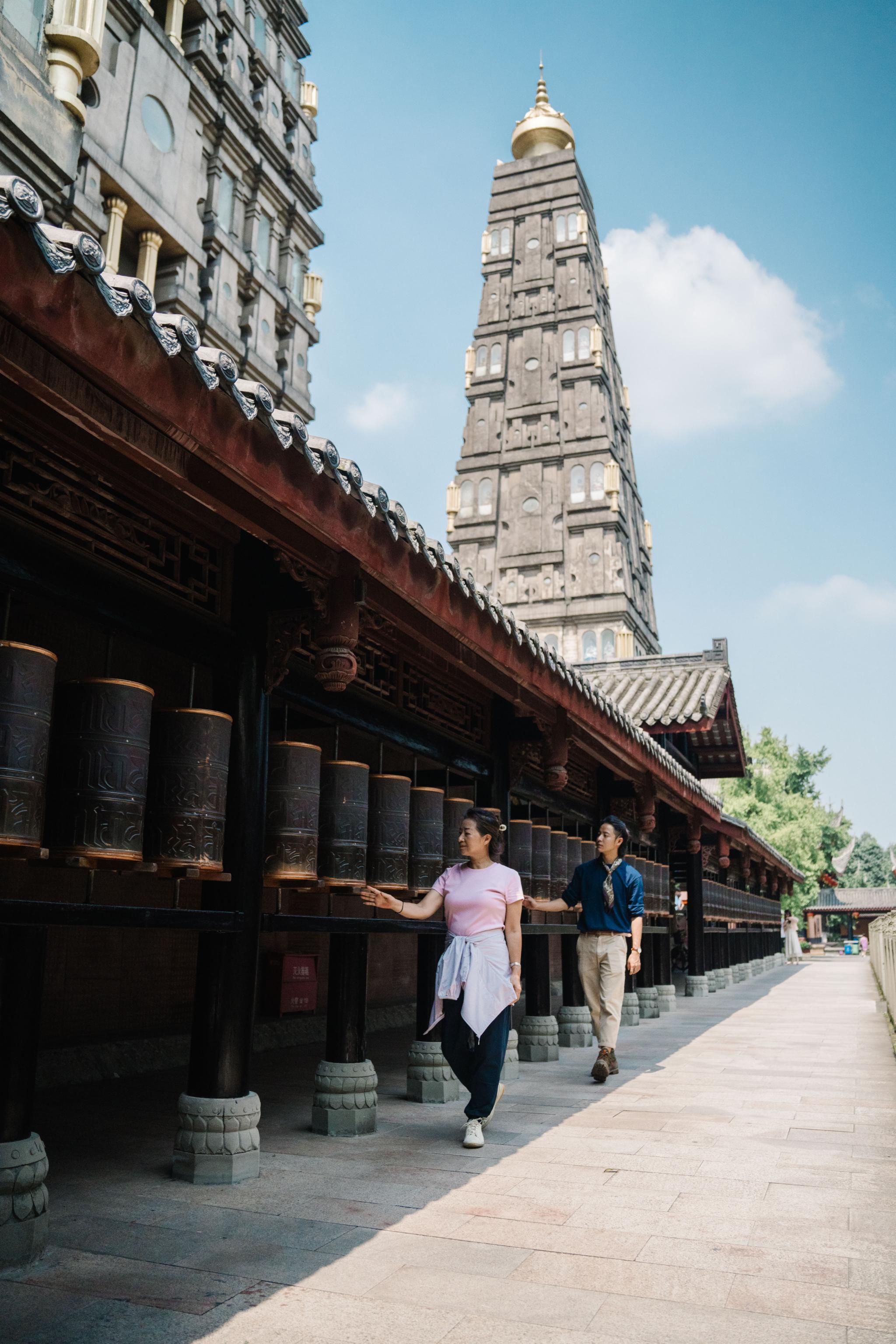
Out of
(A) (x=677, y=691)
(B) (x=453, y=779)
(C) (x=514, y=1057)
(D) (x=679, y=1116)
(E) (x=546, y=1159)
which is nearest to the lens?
(E) (x=546, y=1159)

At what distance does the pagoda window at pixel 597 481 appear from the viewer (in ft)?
162

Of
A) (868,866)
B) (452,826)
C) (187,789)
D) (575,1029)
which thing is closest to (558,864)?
(575,1029)

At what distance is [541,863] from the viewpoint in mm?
8562

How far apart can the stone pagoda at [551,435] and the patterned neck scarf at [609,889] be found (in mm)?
40411

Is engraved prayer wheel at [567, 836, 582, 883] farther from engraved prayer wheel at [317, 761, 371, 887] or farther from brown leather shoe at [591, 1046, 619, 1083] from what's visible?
engraved prayer wheel at [317, 761, 371, 887]

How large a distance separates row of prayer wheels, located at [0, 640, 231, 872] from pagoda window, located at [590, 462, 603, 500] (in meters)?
46.4

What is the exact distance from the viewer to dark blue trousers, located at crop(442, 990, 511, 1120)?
5418 mm

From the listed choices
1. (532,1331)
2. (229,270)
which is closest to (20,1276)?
(532,1331)

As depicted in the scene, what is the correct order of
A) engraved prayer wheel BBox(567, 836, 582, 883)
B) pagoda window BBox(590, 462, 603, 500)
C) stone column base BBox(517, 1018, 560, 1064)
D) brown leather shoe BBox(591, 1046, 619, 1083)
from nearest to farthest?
1. brown leather shoe BBox(591, 1046, 619, 1083)
2. stone column base BBox(517, 1018, 560, 1064)
3. engraved prayer wheel BBox(567, 836, 582, 883)
4. pagoda window BBox(590, 462, 603, 500)

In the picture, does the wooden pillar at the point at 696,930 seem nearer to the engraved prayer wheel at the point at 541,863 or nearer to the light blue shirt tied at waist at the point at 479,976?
the engraved prayer wheel at the point at 541,863

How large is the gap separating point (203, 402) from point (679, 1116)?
16.8 feet

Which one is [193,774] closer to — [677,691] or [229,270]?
[677,691]

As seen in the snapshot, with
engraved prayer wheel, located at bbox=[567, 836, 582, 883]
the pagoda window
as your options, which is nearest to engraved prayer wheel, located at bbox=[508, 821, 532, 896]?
engraved prayer wheel, located at bbox=[567, 836, 582, 883]

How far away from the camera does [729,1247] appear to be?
3.76m
